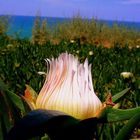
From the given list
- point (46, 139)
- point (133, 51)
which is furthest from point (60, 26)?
point (46, 139)

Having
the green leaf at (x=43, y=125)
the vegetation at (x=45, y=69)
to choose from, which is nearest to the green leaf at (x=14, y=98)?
the vegetation at (x=45, y=69)

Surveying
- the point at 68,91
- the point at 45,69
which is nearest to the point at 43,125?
the point at 68,91

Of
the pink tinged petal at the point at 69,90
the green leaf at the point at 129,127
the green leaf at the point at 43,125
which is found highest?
the pink tinged petal at the point at 69,90

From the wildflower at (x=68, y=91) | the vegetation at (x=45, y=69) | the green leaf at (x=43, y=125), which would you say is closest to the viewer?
the green leaf at (x=43, y=125)

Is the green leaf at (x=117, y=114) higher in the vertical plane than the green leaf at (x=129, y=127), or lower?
higher

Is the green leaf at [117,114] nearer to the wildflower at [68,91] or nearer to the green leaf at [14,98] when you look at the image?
the wildflower at [68,91]

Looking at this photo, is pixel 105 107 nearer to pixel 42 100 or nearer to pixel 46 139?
pixel 42 100

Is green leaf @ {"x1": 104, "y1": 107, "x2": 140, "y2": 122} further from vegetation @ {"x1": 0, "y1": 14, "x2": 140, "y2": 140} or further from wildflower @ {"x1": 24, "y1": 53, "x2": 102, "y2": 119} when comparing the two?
vegetation @ {"x1": 0, "y1": 14, "x2": 140, "y2": 140}
